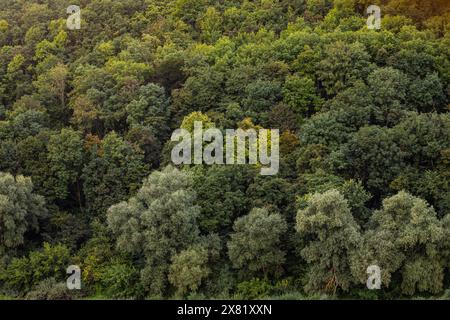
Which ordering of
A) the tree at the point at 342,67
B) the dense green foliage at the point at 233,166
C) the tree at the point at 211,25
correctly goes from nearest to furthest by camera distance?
1. the dense green foliage at the point at 233,166
2. the tree at the point at 342,67
3. the tree at the point at 211,25

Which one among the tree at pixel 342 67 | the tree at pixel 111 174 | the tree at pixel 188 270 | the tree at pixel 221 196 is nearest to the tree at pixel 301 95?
the tree at pixel 342 67

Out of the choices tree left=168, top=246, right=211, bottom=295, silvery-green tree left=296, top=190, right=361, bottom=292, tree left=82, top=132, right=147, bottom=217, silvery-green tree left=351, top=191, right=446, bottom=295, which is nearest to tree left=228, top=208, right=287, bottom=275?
silvery-green tree left=296, top=190, right=361, bottom=292

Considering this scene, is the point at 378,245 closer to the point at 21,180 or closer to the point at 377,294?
the point at 377,294

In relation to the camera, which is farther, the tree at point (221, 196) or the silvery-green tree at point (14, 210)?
the tree at point (221, 196)

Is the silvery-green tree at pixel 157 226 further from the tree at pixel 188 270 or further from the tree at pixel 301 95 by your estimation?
the tree at pixel 301 95

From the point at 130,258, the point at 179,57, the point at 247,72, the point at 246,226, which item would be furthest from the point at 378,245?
the point at 179,57

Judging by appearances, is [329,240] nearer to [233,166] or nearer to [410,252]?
[410,252]

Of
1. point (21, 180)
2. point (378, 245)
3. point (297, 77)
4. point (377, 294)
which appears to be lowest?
point (377, 294)

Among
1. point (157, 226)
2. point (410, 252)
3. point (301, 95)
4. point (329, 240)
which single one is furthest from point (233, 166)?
point (410, 252)
